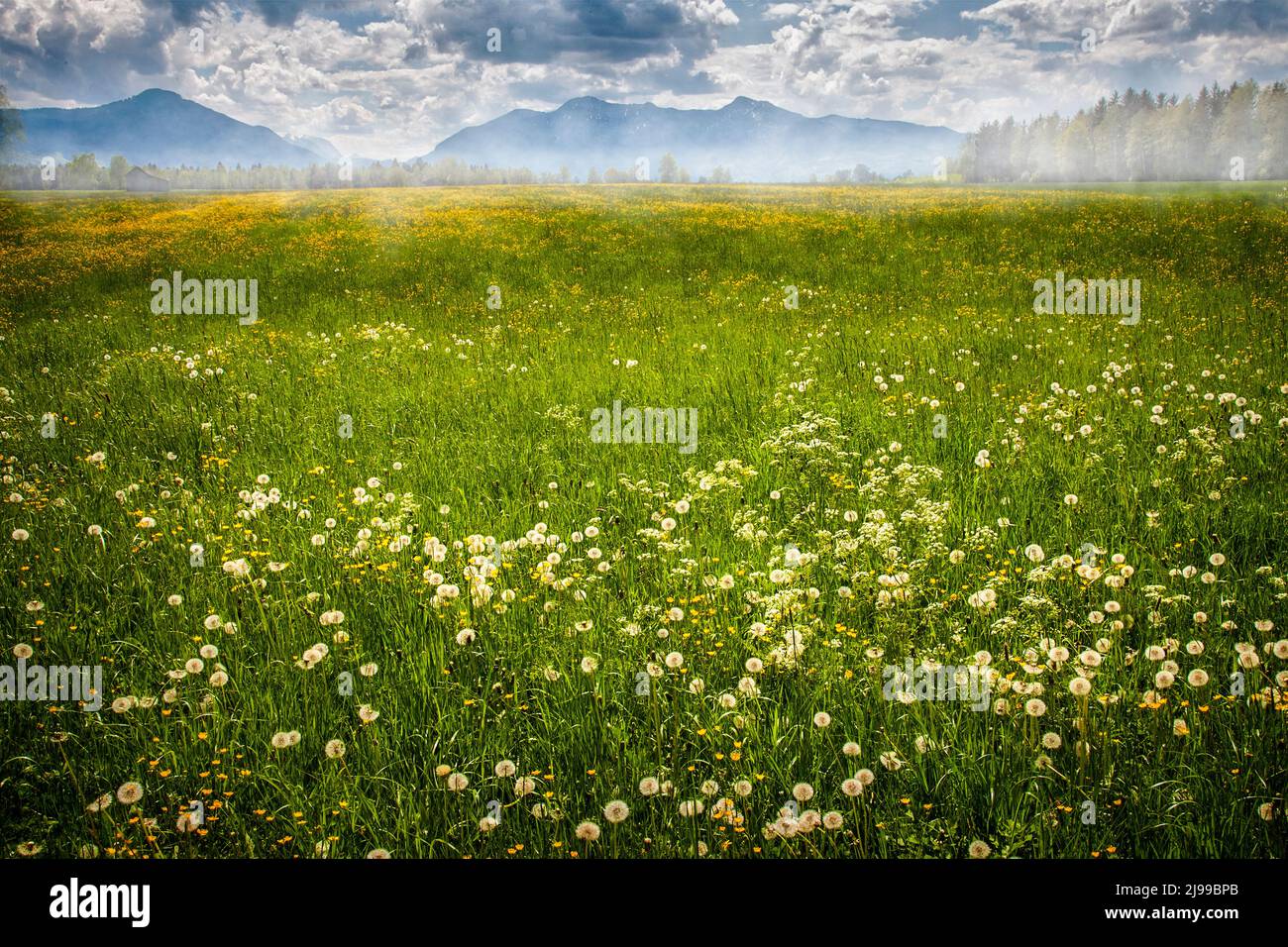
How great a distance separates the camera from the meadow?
2.70m

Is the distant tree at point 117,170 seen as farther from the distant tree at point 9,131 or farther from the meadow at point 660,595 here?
the meadow at point 660,595

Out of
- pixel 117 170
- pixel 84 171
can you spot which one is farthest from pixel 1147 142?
pixel 117 170

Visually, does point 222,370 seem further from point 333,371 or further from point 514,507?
point 514,507

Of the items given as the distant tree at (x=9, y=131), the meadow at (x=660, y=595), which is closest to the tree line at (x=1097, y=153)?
the distant tree at (x=9, y=131)

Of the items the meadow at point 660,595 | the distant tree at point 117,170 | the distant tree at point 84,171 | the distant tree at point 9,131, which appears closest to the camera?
the meadow at point 660,595

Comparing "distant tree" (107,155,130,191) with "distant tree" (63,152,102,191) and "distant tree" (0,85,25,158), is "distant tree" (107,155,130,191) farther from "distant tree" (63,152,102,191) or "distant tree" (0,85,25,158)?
"distant tree" (0,85,25,158)

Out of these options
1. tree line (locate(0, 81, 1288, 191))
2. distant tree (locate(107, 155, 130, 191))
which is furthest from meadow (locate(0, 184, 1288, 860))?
distant tree (locate(107, 155, 130, 191))

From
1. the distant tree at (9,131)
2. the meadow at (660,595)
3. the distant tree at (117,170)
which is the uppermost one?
the distant tree at (117,170)

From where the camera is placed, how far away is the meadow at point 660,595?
2701 millimetres

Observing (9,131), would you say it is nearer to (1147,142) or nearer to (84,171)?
(84,171)

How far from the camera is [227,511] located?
5363 mm

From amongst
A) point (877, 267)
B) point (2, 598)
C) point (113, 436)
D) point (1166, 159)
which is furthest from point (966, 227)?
point (1166, 159)

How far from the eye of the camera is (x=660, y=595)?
4172 mm
